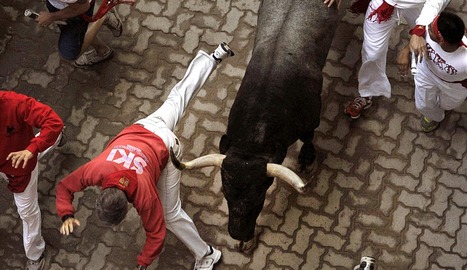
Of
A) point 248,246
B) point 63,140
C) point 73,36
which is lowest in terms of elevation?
point 248,246

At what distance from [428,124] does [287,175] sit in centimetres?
222

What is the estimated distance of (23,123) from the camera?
19.1ft

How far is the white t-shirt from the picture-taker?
5.63 metres

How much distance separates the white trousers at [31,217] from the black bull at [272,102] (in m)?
1.88

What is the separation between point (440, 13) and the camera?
5695mm

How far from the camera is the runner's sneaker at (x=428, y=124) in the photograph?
6.92 metres

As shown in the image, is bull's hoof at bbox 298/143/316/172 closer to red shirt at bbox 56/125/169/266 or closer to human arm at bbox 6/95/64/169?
red shirt at bbox 56/125/169/266

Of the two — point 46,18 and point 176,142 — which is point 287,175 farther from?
point 46,18

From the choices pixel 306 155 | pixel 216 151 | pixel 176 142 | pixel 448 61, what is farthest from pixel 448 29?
pixel 216 151

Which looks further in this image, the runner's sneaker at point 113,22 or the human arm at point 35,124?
the runner's sneaker at point 113,22

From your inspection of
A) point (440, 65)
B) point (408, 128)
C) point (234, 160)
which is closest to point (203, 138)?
point (234, 160)

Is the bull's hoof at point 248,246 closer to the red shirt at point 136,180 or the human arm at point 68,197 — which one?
the red shirt at point 136,180

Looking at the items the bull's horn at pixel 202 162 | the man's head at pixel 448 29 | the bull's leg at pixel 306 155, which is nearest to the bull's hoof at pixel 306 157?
the bull's leg at pixel 306 155

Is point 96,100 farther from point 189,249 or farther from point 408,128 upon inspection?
point 408,128
